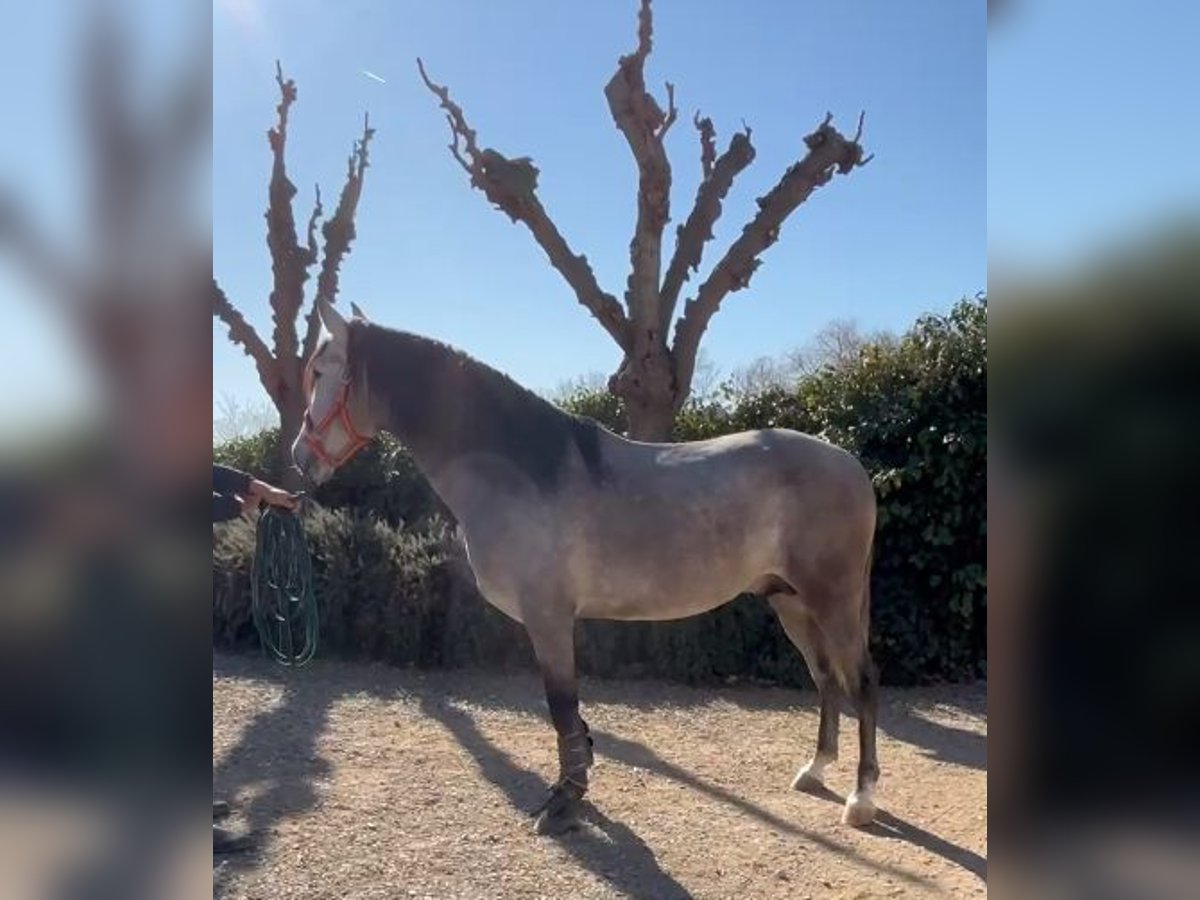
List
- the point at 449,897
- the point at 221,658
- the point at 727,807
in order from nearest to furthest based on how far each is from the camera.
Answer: the point at 449,897 < the point at 727,807 < the point at 221,658

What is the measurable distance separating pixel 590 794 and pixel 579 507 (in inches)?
55.7

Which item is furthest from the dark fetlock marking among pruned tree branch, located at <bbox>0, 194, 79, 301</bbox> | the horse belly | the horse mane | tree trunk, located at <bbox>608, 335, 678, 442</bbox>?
tree trunk, located at <bbox>608, 335, 678, 442</bbox>

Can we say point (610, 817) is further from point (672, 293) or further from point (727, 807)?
point (672, 293)

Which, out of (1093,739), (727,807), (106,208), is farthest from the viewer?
(727,807)

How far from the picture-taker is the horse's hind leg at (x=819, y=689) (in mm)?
4332

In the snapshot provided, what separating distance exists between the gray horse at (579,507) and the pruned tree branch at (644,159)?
390 cm

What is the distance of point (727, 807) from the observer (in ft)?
13.3

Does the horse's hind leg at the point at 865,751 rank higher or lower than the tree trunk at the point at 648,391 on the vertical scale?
lower

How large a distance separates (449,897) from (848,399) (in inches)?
209

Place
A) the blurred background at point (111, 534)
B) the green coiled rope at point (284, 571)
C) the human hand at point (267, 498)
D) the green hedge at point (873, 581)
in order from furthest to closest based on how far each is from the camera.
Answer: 1. the green hedge at point (873, 581)
2. the green coiled rope at point (284, 571)
3. the human hand at point (267, 498)
4. the blurred background at point (111, 534)

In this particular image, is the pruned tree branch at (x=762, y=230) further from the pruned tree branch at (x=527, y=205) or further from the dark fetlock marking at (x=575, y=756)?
the dark fetlock marking at (x=575, y=756)

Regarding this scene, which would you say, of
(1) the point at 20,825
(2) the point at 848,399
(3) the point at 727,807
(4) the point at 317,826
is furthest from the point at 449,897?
(2) the point at 848,399

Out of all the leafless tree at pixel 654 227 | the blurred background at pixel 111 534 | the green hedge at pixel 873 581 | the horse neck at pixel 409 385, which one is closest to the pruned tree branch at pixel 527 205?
the leafless tree at pixel 654 227

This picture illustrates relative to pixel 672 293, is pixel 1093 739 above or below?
below
